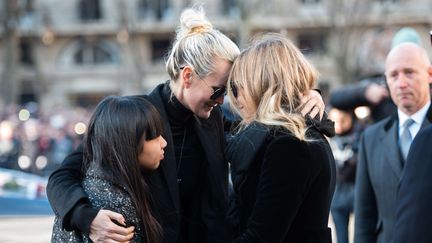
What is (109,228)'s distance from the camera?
2936 mm

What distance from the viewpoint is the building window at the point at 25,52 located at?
41812 mm

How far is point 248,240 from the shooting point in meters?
2.87

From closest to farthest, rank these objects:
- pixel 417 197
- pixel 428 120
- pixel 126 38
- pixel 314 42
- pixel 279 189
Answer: pixel 417 197 < pixel 279 189 < pixel 428 120 < pixel 314 42 < pixel 126 38

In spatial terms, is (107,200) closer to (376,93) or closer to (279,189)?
(279,189)

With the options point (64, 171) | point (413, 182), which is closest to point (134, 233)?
point (64, 171)

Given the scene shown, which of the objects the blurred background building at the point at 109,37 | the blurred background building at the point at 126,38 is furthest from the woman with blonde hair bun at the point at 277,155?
the blurred background building at the point at 109,37

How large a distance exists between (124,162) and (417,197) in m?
1.18

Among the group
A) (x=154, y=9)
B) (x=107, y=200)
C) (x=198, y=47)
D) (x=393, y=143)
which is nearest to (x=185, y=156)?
(x=198, y=47)

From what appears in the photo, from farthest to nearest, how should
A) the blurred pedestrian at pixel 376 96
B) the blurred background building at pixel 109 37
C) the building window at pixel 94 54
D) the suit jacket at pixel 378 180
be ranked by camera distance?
1. the building window at pixel 94 54
2. the blurred background building at pixel 109 37
3. the blurred pedestrian at pixel 376 96
4. the suit jacket at pixel 378 180

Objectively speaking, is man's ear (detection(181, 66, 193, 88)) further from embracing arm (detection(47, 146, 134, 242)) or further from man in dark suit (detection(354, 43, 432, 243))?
man in dark suit (detection(354, 43, 432, 243))

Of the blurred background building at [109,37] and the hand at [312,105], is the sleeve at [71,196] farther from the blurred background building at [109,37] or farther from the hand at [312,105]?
the blurred background building at [109,37]

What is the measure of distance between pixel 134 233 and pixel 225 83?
0.76 m

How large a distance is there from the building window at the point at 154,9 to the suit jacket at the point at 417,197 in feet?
127

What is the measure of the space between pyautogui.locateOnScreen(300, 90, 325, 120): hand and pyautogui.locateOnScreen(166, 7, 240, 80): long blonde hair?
1.52 feet
